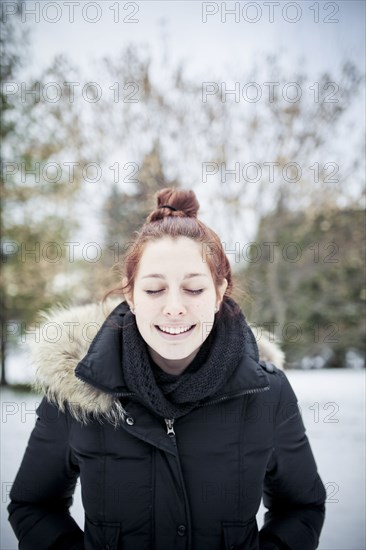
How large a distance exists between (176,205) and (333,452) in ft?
7.35

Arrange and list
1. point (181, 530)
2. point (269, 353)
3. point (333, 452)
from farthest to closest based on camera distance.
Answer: point (333, 452) → point (269, 353) → point (181, 530)

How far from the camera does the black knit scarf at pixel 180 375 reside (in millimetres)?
1262

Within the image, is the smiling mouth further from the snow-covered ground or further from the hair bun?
the snow-covered ground

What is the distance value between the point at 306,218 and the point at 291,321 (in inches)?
85.3

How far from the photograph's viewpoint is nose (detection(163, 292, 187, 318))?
1.24 metres

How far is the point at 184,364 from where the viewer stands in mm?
1391

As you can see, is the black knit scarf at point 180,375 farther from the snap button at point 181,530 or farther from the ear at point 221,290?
the snap button at point 181,530

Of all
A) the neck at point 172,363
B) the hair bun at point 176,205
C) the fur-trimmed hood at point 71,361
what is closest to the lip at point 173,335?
the neck at point 172,363

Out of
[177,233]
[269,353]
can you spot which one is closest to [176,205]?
[177,233]

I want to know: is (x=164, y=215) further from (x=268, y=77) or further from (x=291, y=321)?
(x=291, y=321)

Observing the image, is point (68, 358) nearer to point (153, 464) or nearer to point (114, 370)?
point (114, 370)

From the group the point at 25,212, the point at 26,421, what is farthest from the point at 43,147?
the point at 26,421

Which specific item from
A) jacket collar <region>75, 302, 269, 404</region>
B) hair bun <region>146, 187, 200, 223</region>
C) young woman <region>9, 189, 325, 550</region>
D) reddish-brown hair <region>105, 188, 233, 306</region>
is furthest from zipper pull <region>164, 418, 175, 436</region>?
hair bun <region>146, 187, 200, 223</region>

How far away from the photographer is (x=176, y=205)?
4.69 feet
